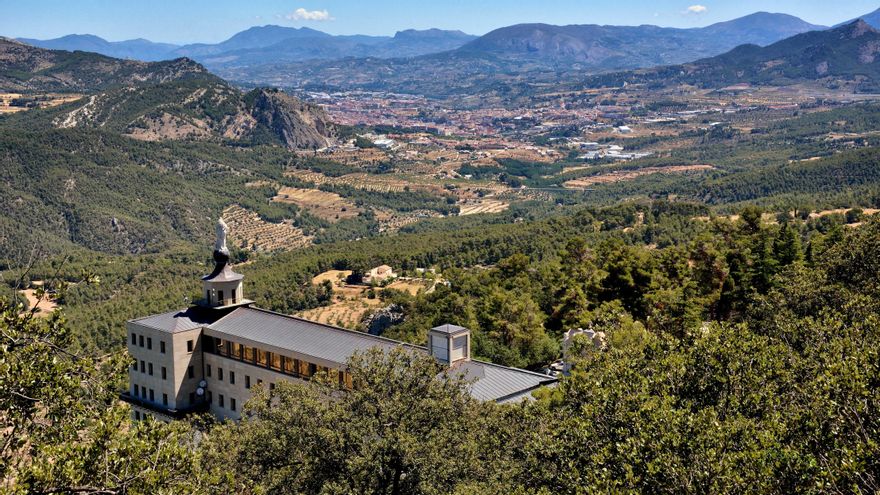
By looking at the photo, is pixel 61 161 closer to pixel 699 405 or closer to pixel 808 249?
pixel 808 249

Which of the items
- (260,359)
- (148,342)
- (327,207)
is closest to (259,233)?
(327,207)

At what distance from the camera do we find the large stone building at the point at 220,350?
3966 centimetres

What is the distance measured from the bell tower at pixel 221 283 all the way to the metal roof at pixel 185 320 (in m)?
0.49

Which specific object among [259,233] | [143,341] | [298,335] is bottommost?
[259,233]

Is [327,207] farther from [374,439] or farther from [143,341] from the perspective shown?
[374,439]

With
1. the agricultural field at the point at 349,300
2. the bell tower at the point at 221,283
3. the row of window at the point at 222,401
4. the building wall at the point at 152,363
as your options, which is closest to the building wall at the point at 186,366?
the building wall at the point at 152,363

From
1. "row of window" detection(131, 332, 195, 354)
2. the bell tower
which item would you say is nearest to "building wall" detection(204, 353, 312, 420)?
"row of window" detection(131, 332, 195, 354)

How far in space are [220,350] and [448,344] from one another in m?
15.7

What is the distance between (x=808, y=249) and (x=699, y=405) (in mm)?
40290

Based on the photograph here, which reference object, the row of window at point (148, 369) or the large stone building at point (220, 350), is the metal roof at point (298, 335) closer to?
the large stone building at point (220, 350)

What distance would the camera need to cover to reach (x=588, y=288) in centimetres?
5591

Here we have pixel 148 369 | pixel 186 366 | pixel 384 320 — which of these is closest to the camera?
pixel 186 366

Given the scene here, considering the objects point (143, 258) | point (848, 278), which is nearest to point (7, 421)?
point (848, 278)

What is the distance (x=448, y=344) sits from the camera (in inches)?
1379
